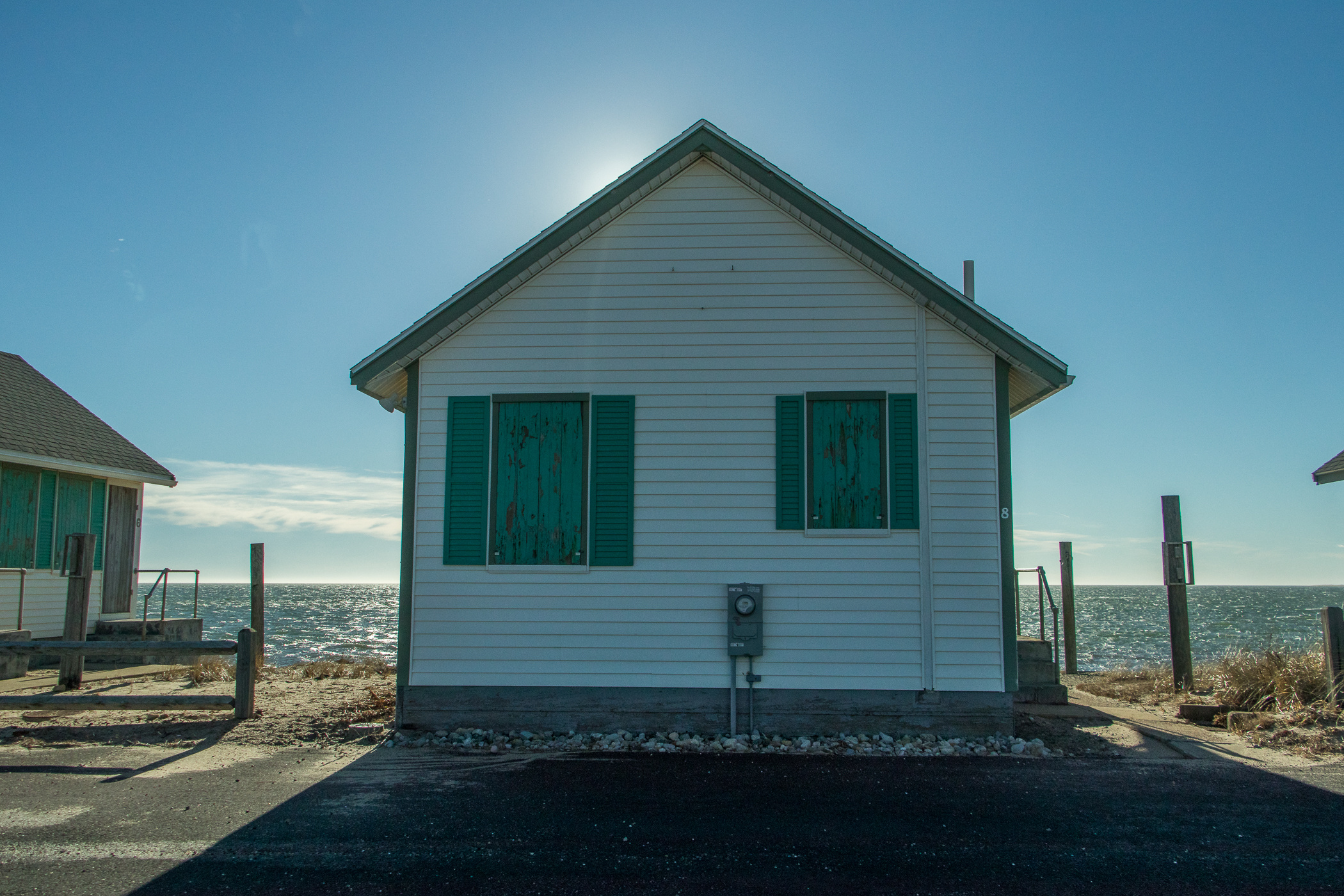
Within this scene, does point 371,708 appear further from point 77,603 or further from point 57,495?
Result: point 57,495

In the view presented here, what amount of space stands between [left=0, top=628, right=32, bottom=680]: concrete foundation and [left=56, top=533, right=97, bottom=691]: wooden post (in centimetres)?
122

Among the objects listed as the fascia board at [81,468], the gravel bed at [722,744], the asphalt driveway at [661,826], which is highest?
the fascia board at [81,468]

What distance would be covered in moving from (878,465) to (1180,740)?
400 centimetres

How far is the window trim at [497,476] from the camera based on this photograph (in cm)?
879

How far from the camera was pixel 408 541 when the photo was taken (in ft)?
29.2

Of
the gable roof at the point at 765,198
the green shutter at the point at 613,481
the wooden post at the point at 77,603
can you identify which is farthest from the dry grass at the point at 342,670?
the green shutter at the point at 613,481

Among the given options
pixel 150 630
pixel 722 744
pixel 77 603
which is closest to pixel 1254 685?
pixel 722 744

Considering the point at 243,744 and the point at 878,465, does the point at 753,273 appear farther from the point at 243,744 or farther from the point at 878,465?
the point at 243,744

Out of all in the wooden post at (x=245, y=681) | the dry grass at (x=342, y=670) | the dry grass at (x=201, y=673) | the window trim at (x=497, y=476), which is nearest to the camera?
the window trim at (x=497, y=476)

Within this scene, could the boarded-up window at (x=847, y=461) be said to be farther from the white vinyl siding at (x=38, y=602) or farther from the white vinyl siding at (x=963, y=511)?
the white vinyl siding at (x=38, y=602)

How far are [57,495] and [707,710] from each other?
534 inches

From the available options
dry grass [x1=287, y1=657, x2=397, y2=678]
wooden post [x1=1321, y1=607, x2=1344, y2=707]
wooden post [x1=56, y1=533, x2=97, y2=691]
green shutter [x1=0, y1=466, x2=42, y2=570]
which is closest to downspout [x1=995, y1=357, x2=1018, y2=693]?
wooden post [x1=1321, y1=607, x2=1344, y2=707]

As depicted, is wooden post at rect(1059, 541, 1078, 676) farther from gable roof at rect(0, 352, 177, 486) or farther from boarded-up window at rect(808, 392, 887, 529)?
gable roof at rect(0, 352, 177, 486)

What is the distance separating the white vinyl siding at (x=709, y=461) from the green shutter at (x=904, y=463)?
0.14 meters
